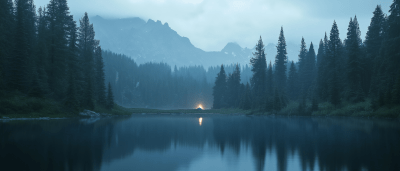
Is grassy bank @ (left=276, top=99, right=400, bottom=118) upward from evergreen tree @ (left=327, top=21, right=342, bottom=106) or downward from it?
downward

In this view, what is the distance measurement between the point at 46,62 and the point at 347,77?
55.3 meters

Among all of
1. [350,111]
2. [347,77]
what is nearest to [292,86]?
[347,77]

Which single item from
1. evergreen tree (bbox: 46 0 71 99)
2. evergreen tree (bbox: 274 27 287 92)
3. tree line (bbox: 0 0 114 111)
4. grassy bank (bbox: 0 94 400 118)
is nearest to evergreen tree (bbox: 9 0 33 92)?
tree line (bbox: 0 0 114 111)

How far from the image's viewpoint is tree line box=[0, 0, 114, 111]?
37.5m

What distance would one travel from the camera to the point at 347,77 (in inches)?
2005

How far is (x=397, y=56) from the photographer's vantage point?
3806 centimetres

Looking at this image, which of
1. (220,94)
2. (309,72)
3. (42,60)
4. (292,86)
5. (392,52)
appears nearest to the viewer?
(392,52)

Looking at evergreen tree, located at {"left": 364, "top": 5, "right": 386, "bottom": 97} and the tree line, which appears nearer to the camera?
the tree line

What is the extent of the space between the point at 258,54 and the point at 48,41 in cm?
5703

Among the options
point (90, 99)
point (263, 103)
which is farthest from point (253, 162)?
point (263, 103)

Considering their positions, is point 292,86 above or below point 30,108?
above

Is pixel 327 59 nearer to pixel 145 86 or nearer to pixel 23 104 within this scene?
pixel 23 104

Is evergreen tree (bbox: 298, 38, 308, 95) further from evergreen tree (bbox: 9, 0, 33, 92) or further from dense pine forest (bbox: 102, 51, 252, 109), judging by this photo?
dense pine forest (bbox: 102, 51, 252, 109)

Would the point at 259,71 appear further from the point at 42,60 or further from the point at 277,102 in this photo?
the point at 42,60
